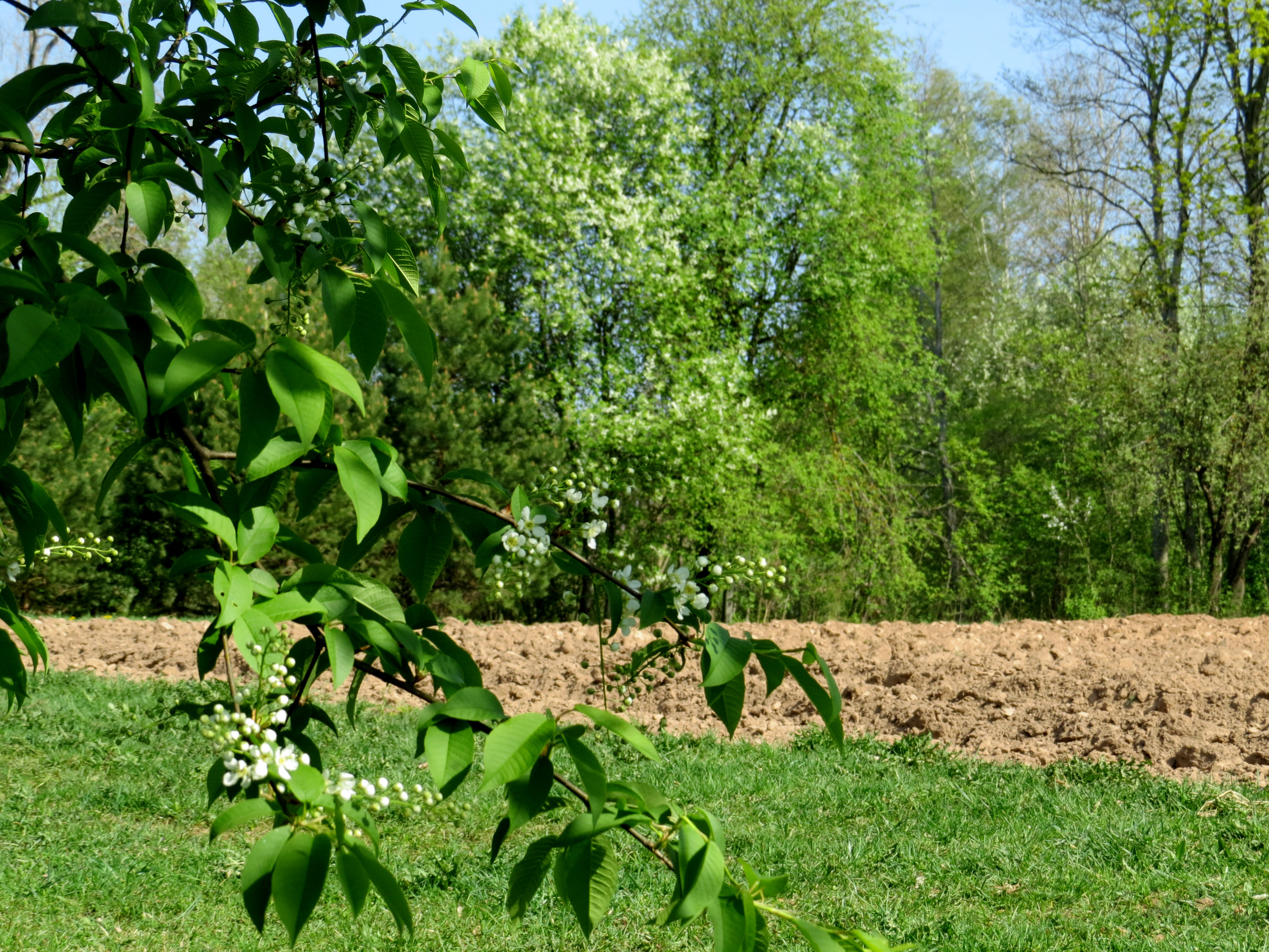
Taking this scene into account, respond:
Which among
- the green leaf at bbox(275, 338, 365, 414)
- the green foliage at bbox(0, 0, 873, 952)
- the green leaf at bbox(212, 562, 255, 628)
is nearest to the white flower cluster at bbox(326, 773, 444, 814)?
the green foliage at bbox(0, 0, 873, 952)

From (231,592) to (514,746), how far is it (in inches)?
14.0

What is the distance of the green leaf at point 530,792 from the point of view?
1.12m

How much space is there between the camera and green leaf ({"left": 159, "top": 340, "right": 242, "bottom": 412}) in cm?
111

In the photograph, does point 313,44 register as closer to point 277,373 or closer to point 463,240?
point 277,373

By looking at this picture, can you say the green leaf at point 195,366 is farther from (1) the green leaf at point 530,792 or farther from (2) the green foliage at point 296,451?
(1) the green leaf at point 530,792

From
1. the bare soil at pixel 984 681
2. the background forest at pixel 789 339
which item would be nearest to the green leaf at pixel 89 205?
the bare soil at pixel 984 681

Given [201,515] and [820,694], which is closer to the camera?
[201,515]

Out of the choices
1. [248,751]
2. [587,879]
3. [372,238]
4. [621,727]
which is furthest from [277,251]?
[587,879]

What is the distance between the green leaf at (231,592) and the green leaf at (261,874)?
231mm

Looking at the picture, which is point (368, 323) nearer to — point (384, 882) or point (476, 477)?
point (476, 477)

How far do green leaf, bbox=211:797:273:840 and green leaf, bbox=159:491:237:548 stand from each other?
30cm

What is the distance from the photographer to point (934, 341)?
2366 cm

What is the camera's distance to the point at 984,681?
691cm

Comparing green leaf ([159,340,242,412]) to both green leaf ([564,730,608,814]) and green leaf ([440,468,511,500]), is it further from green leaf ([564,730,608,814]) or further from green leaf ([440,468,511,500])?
green leaf ([564,730,608,814])
